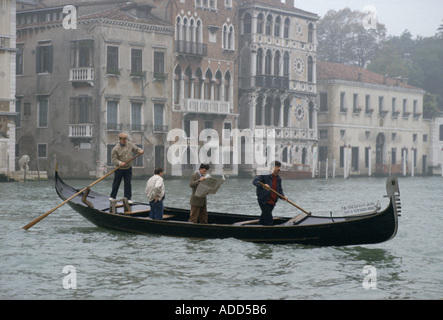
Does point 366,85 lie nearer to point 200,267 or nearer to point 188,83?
point 188,83

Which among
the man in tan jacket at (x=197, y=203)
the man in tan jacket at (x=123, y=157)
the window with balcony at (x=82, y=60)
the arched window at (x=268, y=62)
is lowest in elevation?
the man in tan jacket at (x=197, y=203)

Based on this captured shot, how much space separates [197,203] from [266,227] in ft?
4.47

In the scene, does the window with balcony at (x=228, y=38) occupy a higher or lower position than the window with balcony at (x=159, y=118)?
higher

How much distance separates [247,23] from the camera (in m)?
44.7

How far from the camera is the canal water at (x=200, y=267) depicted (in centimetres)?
1087

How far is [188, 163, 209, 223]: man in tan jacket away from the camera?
14344 mm

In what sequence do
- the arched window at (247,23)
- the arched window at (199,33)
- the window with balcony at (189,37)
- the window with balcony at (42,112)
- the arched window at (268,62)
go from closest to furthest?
the window with balcony at (42,112)
the window with balcony at (189,37)
the arched window at (199,33)
the arched window at (247,23)
the arched window at (268,62)

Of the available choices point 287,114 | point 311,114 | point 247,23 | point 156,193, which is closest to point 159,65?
point 247,23

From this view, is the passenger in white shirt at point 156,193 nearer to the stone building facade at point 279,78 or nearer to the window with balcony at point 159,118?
the window with balcony at point 159,118

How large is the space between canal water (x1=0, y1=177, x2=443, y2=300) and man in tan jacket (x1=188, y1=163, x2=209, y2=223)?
391 mm

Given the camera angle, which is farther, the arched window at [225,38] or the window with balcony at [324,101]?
the window with balcony at [324,101]

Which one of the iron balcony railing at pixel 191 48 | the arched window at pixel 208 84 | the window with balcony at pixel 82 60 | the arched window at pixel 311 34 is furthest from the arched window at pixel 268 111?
the window with balcony at pixel 82 60

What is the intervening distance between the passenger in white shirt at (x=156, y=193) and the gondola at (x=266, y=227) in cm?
25
